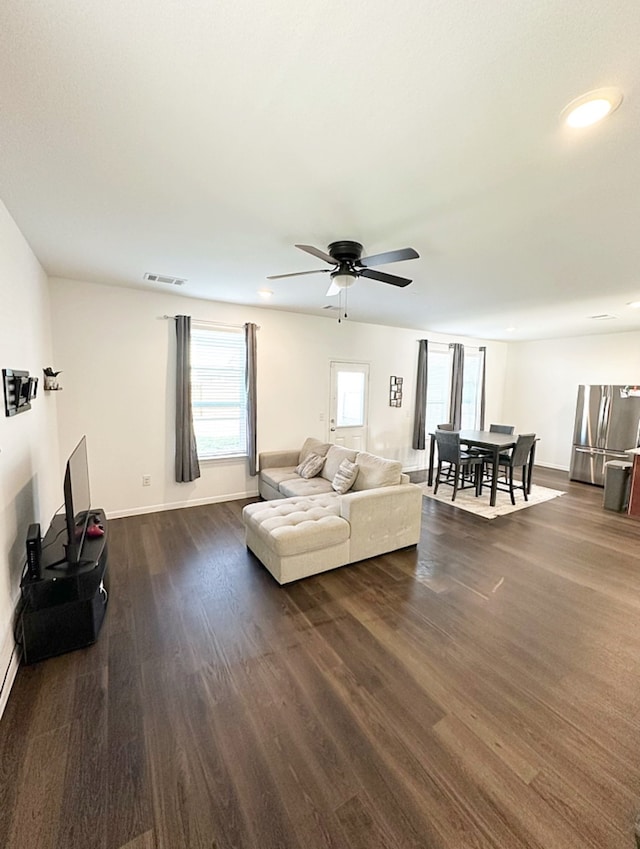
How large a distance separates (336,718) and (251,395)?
12.5 ft

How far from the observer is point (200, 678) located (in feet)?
6.40

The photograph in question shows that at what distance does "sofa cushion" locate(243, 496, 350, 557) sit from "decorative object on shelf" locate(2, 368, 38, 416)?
191 centimetres

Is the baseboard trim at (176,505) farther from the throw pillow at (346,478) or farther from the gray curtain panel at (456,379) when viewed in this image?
the gray curtain panel at (456,379)

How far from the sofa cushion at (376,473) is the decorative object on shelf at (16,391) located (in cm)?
290

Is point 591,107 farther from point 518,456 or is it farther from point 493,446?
point 518,456

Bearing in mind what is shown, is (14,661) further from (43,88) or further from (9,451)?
(43,88)

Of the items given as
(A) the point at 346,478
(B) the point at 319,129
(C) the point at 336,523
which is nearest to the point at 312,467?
(A) the point at 346,478

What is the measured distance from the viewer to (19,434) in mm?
2383

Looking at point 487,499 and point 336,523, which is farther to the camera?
point 487,499

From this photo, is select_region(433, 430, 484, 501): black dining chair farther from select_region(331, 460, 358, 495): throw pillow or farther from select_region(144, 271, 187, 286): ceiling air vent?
select_region(144, 271, 187, 286): ceiling air vent

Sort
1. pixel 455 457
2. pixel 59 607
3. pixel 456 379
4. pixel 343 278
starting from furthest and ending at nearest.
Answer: pixel 456 379 < pixel 455 457 < pixel 343 278 < pixel 59 607

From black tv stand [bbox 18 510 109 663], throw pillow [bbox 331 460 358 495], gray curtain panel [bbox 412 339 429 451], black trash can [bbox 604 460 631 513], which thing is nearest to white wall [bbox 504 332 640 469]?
black trash can [bbox 604 460 631 513]

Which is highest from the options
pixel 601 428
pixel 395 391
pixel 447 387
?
pixel 447 387

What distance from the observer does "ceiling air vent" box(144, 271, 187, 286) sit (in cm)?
361
